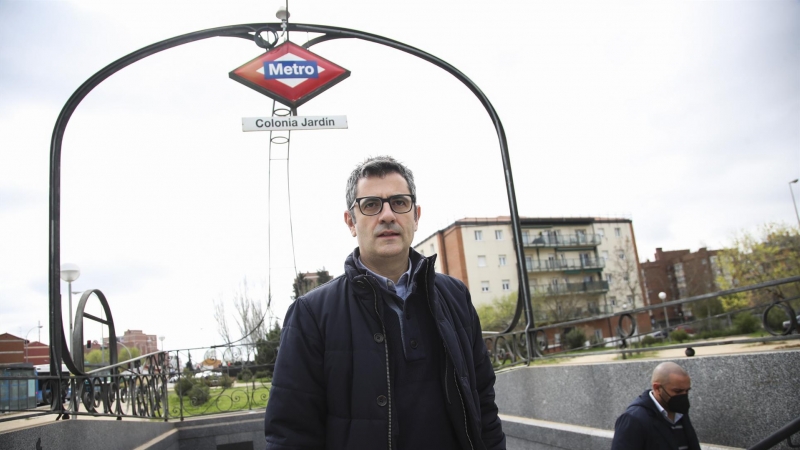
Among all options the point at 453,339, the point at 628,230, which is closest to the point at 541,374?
the point at 453,339

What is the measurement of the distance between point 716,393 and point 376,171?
11.7 ft

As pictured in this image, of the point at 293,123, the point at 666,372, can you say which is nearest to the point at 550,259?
the point at 293,123

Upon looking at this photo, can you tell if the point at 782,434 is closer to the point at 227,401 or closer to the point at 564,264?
the point at 227,401

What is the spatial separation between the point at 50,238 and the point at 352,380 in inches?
197

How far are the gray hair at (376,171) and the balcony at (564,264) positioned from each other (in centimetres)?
6233

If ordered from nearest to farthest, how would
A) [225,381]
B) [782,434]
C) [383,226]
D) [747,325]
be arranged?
[383,226] < [782,434] < [225,381] < [747,325]

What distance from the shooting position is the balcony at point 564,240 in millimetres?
64062

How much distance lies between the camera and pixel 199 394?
964 cm

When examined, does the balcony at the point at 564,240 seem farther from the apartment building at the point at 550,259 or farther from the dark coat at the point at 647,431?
the dark coat at the point at 647,431

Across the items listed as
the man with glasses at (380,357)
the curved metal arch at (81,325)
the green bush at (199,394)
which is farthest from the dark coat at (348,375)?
the green bush at (199,394)

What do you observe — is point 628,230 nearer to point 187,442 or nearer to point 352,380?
point 187,442

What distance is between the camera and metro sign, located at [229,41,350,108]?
6.77 m

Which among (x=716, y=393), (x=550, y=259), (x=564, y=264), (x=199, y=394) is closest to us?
(x=716, y=393)

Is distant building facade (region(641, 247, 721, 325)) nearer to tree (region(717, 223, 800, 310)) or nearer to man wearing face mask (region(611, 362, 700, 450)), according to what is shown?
tree (region(717, 223, 800, 310))
